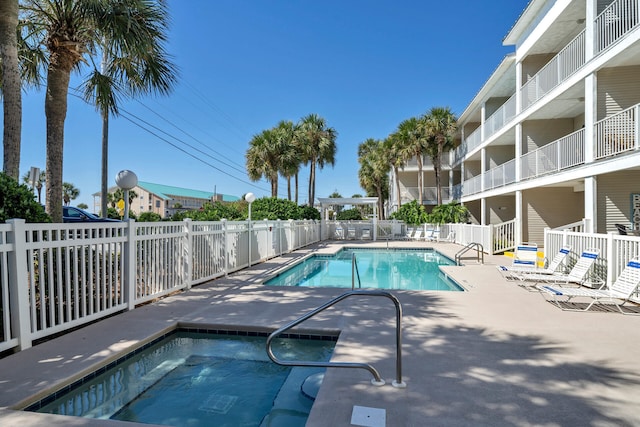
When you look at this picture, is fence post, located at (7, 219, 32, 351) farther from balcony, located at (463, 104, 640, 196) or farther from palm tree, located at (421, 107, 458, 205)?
palm tree, located at (421, 107, 458, 205)

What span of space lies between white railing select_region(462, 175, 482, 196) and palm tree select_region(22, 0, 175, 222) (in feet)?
A: 58.6

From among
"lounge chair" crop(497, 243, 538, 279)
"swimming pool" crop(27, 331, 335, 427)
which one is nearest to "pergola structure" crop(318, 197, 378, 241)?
"lounge chair" crop(497, 243, 538, 279)

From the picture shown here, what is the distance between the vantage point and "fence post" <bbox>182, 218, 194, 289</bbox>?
7.21 m

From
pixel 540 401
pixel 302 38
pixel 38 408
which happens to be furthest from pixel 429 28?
pixel 38 408

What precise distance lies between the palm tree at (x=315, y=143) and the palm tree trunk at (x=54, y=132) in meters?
18.9

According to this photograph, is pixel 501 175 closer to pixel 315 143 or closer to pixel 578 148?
pixel 578 148

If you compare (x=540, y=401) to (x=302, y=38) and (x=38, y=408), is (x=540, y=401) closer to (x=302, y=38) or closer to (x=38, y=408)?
(x=38, y=408)

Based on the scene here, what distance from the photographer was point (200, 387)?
3582 mm

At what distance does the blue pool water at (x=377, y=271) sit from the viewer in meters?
9.73

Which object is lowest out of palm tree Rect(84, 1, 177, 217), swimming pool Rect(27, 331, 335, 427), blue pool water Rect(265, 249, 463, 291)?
blue pool water Rect(265, 249, 463, 291)

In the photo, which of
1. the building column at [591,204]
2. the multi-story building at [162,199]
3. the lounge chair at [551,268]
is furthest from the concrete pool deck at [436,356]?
the multi-story building at [162,199]

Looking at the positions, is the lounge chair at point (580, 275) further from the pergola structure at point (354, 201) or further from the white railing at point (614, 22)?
the pergola structure at point (354, 201)

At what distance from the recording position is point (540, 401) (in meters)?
2.86

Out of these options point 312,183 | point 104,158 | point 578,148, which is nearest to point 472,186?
point 578,148
